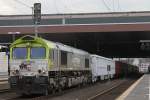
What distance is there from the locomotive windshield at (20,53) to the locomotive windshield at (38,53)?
43 centimetres

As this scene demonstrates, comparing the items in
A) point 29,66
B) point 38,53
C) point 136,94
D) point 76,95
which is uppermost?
point 38,53

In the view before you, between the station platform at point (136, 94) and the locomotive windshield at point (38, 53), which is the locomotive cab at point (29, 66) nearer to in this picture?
the locomotive windshield at point (38, 53)

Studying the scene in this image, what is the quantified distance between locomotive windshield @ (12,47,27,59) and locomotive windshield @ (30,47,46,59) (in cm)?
43

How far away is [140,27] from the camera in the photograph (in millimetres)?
61250

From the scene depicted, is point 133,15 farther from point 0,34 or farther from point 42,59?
point 42,59

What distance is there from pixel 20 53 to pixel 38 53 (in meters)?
1.06

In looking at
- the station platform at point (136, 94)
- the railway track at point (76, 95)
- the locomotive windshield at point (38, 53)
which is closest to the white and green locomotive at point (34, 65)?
the locomotive windshield at point (38, 53)

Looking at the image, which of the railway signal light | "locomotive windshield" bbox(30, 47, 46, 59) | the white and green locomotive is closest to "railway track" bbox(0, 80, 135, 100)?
the white and green locomotive

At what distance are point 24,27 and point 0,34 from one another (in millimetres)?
3618

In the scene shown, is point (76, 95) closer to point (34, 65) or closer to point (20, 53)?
point (34, 65)

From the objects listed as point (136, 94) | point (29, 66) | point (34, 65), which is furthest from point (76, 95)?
point (136, 94)

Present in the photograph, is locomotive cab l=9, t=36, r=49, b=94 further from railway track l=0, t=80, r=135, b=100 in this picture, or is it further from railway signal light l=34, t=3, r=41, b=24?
railway signal light l=34, t=3, r=41, b=24

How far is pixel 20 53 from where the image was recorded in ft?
86.9

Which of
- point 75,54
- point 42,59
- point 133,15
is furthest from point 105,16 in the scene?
point 42,59
